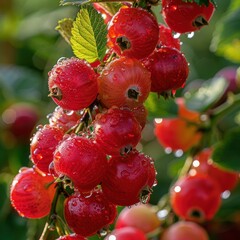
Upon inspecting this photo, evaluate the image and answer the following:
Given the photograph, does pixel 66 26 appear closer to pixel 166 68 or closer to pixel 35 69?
pixel 166 68

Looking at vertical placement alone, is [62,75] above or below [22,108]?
above

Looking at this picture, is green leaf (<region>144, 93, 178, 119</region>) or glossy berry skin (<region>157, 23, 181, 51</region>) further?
green leaf (<region>144, 93, 178, 119</region>)

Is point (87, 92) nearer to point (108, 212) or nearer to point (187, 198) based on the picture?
point (108, 212)

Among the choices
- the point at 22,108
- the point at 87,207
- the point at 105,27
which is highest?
A: the point at 105,27

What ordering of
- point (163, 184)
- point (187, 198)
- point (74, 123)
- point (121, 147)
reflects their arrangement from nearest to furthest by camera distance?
1. point (121, 147)
2. point (74, 123)
3. point (187, 198)
4. point (163, 184)

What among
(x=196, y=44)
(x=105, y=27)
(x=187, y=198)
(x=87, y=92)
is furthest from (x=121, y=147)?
(x=196, y=44)

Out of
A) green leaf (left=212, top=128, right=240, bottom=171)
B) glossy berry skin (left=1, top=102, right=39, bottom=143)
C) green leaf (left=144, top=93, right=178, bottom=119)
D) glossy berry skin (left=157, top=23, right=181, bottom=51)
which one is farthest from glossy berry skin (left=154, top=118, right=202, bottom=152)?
glossy berry skin (left=1, top=102, right=39, bottom=143)

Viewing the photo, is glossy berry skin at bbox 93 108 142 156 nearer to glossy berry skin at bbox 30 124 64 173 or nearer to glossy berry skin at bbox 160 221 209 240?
glossy berry skin at bbox 30 124 64 173
